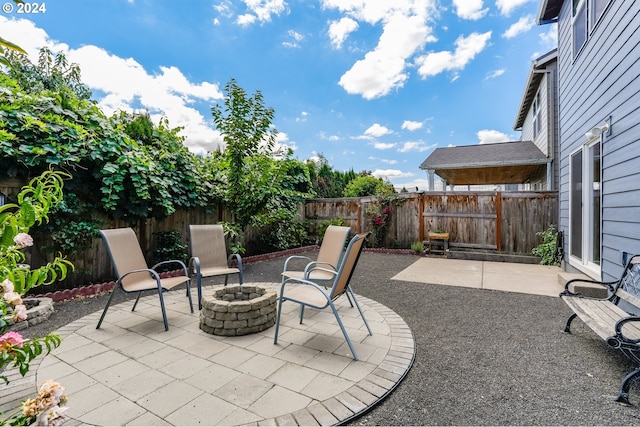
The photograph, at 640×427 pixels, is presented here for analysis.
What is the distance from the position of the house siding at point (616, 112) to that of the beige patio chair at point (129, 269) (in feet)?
15.6

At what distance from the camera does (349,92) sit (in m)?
11.0

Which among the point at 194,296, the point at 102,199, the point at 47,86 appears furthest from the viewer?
the point at 47,86

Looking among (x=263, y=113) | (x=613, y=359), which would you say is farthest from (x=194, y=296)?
(x=613, y=359)

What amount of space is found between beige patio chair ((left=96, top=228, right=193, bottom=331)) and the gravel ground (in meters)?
0.80

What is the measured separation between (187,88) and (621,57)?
945 cm

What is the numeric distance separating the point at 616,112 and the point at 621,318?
98.5 inches

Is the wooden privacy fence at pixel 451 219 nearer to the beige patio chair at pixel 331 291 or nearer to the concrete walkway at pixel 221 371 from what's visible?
the concrete walkway at pixel 221 371

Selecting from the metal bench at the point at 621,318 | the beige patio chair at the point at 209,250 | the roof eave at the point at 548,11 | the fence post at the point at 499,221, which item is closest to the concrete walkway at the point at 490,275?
the fence post at the point at 499,221

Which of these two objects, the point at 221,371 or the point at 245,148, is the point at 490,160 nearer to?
the point at 245,148

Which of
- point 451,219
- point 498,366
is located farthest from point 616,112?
point 451,219

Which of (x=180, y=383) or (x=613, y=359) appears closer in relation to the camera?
(x=180, y=383)

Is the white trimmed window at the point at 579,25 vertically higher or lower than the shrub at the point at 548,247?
higher

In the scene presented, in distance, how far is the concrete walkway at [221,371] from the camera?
1.76 metres

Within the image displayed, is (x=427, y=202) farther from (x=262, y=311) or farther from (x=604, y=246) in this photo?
(x=262, y=311)
